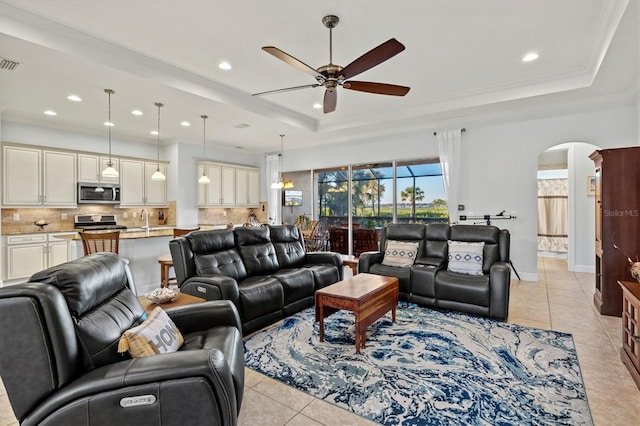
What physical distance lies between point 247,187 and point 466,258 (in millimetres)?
5917

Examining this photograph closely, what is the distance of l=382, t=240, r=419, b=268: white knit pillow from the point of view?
4.49m

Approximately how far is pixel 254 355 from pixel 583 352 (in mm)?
2898

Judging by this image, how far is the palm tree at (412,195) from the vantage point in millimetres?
6699

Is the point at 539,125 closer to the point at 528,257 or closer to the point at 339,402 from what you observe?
the point at 528,257

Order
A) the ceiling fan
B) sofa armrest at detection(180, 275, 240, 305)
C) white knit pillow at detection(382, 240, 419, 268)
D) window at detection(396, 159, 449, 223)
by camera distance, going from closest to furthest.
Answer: the ceiling fan → sofa armrest at detection(180, 275, 240, 305) → white knit pillow at detection(382, 240, 419, 268) → window at detection(396, 159, 449, 223)

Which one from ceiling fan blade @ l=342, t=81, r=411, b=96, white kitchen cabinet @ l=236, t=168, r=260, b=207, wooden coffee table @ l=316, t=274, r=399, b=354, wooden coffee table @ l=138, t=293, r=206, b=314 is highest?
ceiling fan blade @ l=342, t=81, r=411, b=96

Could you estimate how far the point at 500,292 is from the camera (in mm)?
3615

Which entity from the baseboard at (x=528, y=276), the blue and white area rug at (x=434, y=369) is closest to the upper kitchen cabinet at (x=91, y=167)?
the blue and white area rug at (x=434, y=369)

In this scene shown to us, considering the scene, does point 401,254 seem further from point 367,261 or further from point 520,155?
point 520,155

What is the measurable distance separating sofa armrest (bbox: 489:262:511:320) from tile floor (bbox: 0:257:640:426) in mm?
197

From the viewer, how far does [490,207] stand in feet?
19.1

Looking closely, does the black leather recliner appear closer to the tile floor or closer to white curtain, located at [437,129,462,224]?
the tile floor

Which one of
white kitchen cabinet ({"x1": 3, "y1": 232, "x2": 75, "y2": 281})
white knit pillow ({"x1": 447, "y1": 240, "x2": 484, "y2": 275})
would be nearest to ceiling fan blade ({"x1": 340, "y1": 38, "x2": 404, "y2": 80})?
white knit pillow ({"x1": 447, "y1": 240, "x2": 484, "y2": 275})

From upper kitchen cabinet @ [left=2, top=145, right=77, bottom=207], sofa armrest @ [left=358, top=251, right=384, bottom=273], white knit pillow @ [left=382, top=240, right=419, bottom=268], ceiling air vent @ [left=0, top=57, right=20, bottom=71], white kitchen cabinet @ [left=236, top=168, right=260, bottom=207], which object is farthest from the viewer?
white kitchen cabinet @ [left=236, top=168, right=260, bottom=207]
